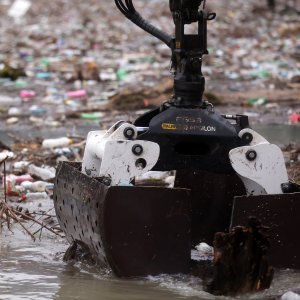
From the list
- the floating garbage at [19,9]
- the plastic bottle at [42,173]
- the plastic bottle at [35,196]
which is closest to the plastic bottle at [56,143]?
the plastic bottle at [42,173]

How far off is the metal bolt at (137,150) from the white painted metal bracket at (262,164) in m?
0.42

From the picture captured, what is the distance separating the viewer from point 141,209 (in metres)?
4.75

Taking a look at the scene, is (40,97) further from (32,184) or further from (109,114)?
(32,184)

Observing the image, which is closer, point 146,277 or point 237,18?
point 146,277

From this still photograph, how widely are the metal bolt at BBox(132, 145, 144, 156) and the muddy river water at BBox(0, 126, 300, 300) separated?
0.58 m

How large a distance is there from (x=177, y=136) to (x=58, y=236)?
1.48 metres

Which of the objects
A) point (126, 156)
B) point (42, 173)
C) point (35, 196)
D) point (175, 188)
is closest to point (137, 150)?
point (126, 156)

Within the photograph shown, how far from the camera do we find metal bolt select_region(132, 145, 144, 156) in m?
4.87

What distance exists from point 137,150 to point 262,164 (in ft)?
1.96

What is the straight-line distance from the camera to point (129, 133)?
4.93m

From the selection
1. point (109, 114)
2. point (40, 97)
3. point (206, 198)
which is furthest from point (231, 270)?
point (40, 97)

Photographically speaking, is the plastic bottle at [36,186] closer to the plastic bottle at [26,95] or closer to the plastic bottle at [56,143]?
the plastic bottle at [56,143]

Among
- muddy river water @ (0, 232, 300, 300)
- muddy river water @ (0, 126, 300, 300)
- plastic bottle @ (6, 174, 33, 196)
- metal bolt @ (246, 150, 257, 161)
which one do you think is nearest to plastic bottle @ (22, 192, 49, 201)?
plastic bottle @ (6, 174, 33, 196)

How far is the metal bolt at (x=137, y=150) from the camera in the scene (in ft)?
16.0
